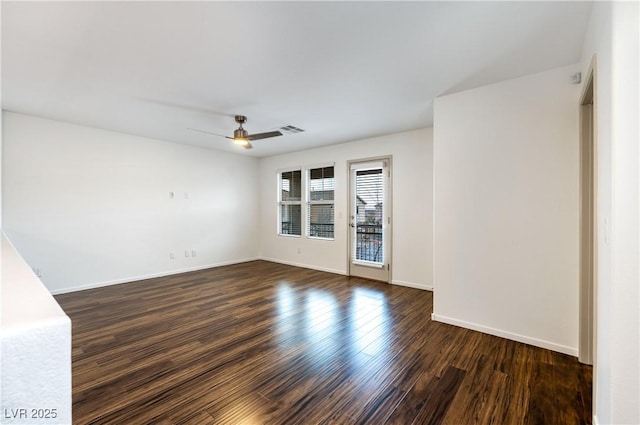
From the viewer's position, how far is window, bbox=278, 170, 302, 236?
630 cm

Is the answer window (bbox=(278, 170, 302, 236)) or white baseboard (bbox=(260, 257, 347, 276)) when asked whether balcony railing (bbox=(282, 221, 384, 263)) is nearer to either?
white baseboard (bbox=(260, 257, 347, 276))

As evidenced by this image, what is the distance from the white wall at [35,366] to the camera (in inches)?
13.8

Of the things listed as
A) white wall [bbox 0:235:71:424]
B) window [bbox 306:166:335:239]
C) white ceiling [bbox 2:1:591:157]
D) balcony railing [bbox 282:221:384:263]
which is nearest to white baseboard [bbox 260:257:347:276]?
balcony railing [bbox 282:221:384:263]

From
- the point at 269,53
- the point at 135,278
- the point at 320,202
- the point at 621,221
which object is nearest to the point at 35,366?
the point at 621,221

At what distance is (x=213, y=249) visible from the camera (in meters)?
6.05

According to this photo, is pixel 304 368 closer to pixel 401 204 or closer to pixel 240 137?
pixel 240 137

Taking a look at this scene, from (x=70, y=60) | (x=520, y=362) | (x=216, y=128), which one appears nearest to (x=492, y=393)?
(x=520, y=362)

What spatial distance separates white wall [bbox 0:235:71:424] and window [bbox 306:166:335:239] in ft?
17.4

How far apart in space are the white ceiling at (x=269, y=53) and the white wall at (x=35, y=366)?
6.60ft

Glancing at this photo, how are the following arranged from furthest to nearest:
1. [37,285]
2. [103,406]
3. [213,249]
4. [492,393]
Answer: [213,249], [492,393], [103,406], [37,285]

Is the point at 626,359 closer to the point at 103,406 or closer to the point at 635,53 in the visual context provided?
the point at 635,53

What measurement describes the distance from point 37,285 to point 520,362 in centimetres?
304

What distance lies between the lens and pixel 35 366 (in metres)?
0.38

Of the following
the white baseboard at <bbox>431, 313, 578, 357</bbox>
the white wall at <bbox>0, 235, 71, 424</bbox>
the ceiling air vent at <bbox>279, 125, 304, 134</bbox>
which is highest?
the ceiling air vent at <bbox>279, 125, 304, 134</bbox>
